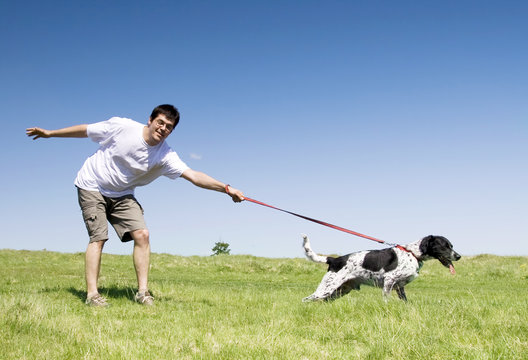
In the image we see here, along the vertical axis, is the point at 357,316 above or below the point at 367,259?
below

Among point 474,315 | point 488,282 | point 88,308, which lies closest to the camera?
point 474,315

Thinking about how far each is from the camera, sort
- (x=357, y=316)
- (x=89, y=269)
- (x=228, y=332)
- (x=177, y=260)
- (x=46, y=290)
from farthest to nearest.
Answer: (x=177, y=260)
(x=46, y=290)
(x=89, y=269)
(x=357, y=316)
(x=228, y=332)

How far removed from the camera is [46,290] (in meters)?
7.89

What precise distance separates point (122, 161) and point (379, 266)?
397cm

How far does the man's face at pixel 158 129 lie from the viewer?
659cm

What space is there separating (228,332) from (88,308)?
8.46 ft

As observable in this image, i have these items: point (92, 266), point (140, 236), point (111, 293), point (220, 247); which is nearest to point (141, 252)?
point (140, 236)

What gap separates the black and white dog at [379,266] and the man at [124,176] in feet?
5.69

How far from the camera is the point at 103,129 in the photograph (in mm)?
6789

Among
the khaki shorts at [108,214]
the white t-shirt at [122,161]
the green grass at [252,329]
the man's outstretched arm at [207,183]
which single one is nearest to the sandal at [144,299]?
the green grass at [252,329]

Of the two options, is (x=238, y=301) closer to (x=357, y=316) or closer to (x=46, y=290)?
(x=357, y=316)

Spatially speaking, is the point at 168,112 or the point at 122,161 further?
the point at 122,161

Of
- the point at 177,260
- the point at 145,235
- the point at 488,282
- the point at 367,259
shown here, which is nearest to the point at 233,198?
the point at 145,235

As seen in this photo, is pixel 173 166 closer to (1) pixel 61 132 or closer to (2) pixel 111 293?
(1) pixel 61 132
